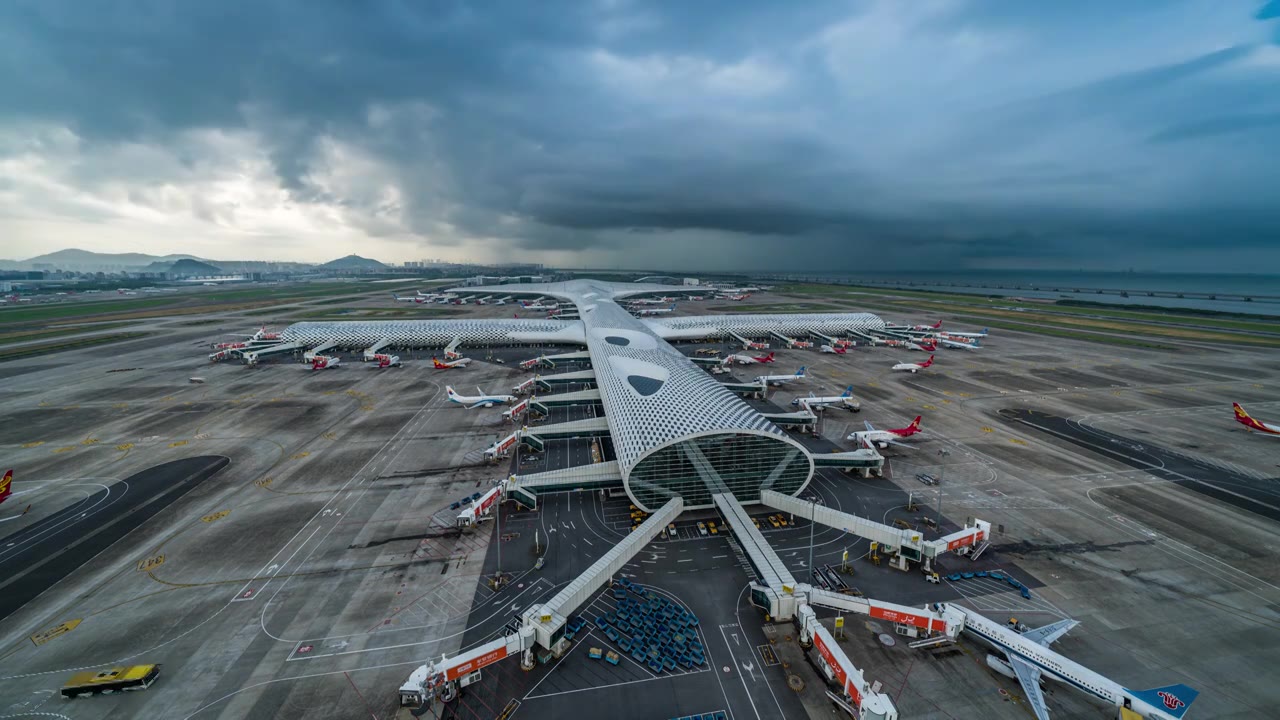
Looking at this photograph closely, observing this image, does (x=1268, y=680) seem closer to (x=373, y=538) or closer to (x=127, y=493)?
(x=373, y=538)

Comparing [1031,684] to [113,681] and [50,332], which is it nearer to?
[113,681]

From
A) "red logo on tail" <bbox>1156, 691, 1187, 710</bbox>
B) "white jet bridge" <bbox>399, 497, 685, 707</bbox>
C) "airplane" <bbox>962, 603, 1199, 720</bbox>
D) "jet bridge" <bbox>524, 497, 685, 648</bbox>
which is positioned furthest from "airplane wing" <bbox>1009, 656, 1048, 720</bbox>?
"white jet bridge" <bbox>399, 497, 685, 707</bbox>

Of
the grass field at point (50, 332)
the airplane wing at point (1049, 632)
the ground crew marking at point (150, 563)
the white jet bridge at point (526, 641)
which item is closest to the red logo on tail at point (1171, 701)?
the airplane wing at point (1049, 632)

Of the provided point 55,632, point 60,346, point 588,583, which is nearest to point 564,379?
point 588,583

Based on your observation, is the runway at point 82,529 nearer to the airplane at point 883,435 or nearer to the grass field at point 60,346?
the airplane at point 883,435

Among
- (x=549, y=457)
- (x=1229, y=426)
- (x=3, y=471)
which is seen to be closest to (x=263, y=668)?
(x=549, y=457)

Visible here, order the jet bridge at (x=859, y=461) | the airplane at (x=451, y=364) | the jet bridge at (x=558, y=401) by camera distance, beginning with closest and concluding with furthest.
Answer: the jet bridge at (x=859, y=461)
the jet bridge at (x=558, y=401)
the airplane at (x=451, y=364)
